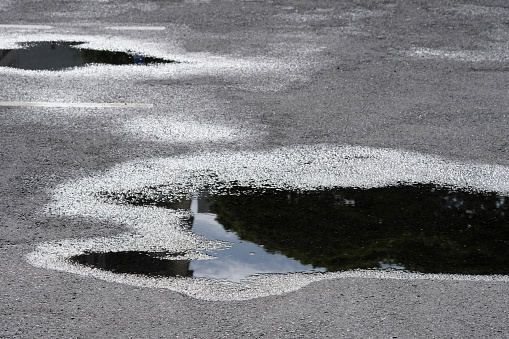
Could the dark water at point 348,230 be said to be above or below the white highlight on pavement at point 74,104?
below

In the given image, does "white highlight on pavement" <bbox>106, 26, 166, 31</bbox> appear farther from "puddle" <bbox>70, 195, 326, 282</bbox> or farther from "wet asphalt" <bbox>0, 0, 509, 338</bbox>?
"puddle" <bbox>70, 195, 326, 282</bbox>

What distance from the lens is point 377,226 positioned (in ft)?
21.1

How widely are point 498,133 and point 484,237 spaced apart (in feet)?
8.97

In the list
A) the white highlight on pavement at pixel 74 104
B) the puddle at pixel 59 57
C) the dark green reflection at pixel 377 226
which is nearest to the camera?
the dark green reflection at pixel 377 226

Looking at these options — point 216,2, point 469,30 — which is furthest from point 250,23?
point 469,30

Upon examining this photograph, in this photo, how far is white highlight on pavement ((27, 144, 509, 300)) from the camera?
550cm

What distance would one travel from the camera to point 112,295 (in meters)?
5.23

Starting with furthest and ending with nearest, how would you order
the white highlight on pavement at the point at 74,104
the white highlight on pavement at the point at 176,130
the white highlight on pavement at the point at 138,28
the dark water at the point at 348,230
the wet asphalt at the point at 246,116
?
the white highlight on pavement at the point at 138,28
the white highlight on pavement at the point at 74,104
the white highlight on pavement at the point at 176,130
the dark water at the point at 348,230
the wet asphalt at the point at 246,116

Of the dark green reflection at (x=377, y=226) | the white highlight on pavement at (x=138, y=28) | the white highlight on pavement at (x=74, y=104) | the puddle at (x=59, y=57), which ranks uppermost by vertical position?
the white highlight on pavement at (x=138, y=28)

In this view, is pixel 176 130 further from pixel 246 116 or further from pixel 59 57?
pixel 59 57

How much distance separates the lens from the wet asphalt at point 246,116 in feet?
16.4

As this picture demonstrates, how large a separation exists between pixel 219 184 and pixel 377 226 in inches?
64.1

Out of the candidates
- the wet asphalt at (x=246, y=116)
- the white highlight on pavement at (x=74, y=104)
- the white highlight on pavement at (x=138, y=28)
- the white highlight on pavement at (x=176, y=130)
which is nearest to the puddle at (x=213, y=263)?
the wet asphalt at (x=246, y=116)

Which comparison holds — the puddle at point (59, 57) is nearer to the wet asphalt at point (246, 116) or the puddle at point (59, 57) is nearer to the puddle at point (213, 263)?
the wet asphalt at point (246, 116)
